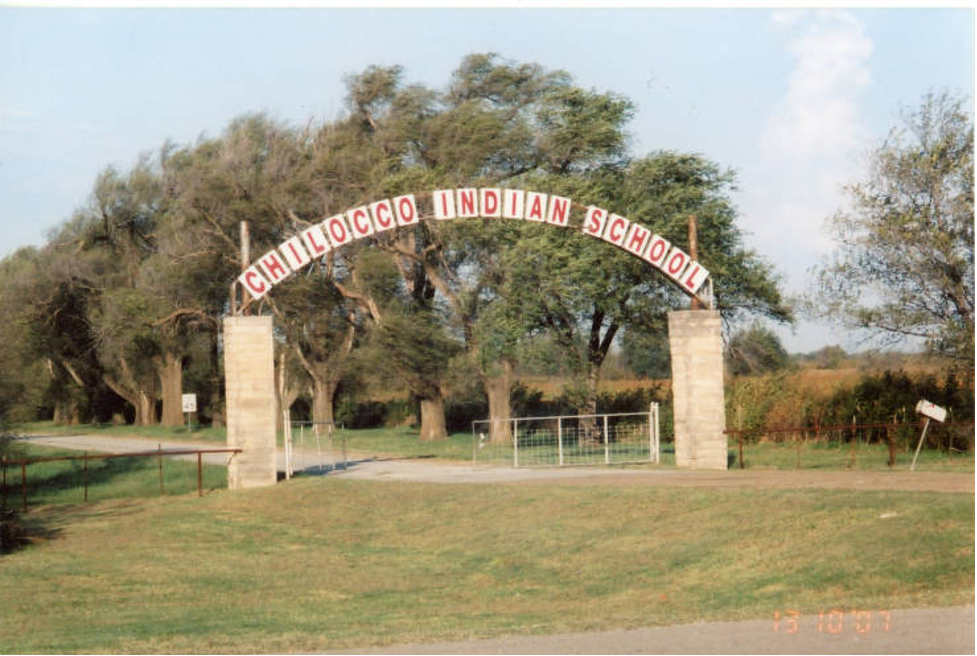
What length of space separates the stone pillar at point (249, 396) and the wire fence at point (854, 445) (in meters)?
10.4

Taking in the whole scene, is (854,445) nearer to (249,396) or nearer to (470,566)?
(249,396)

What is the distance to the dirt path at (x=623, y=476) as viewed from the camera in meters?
20.0

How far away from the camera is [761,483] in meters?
21.0

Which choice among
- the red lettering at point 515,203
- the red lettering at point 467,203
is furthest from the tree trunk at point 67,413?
the red lettering at point 515,203

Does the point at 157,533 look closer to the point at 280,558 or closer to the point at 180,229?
the point at 280,558

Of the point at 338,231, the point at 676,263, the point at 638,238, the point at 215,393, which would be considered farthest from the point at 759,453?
the point at 215,393

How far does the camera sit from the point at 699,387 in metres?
25.5

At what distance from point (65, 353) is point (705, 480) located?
5199 centimetres

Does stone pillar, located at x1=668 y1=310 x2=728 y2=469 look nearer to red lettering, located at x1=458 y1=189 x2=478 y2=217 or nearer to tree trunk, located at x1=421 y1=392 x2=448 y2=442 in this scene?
red lettering, located at x1=458 y1=189 x2=478 y2=217

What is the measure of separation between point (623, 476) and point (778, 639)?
14943 millimetres

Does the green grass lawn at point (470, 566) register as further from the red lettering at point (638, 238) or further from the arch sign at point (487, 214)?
the red lettering at point (638, 238)

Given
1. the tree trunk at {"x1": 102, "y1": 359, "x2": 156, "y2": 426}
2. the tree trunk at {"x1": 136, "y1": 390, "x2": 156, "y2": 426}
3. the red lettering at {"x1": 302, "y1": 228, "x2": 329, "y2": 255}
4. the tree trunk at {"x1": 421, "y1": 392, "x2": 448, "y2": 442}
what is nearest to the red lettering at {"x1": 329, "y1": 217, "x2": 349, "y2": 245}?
the red lettering at {"x1": 302, "y1": 228, "x2": 329, "y2": 255}
